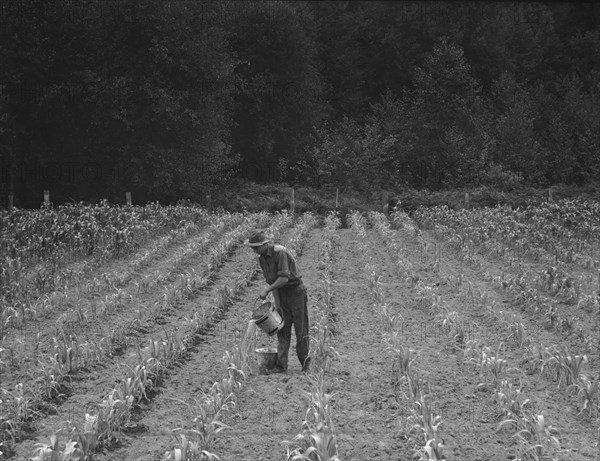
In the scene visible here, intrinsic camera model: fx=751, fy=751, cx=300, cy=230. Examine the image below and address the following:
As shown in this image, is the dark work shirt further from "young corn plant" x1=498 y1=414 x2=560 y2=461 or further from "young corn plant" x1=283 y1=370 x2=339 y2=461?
"young corn plant" x1=498 y1=414 x2=560 y2=461

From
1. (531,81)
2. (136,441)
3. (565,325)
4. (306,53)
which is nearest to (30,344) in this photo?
(136,441)

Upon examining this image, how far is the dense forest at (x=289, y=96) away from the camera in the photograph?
26.6 meters

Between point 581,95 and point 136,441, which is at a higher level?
point 581,95

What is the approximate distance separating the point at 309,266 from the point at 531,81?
122 ft

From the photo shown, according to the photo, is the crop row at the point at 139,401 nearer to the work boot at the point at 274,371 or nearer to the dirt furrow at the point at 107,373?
the dirt furrow at the point at 107,373

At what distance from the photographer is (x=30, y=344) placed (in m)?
9.35

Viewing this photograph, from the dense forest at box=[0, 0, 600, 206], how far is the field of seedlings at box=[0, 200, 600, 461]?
9292mm

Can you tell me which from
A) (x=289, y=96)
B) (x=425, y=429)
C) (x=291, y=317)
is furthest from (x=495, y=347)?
(x=289, y=96)

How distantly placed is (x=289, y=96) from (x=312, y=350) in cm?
2951

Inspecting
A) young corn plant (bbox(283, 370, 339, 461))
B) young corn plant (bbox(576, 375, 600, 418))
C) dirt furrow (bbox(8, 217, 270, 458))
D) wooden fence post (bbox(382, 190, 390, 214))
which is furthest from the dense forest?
young corn plant (bbox(576, 375, 600, 418))

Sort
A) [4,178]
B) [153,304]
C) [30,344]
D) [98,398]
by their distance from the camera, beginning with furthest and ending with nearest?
[4,178] < [153,304] < [30,344] < [98,398]

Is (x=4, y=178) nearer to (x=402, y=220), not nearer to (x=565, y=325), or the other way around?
(x=402, y=220)

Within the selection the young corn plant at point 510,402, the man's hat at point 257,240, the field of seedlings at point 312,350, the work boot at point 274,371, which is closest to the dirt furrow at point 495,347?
the field of seedlings at point 312,350

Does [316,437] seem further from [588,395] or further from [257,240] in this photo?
[588,395]
